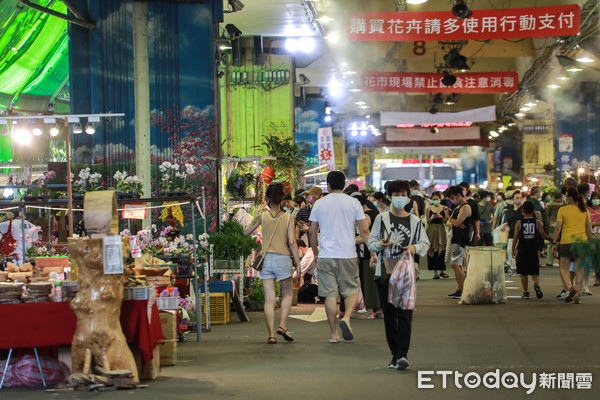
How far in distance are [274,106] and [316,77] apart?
20.8 feet

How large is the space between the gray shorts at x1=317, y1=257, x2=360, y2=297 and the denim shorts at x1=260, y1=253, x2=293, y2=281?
0.54 meters

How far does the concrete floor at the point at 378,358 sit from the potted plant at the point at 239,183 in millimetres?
4178

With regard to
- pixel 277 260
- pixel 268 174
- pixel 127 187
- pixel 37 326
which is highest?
pixel 268 174

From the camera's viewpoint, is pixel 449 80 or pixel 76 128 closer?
pixel 76 128

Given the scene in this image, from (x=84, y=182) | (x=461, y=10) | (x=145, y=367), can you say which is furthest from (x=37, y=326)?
(x=461, y=10)

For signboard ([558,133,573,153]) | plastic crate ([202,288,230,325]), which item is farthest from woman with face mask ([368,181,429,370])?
signboard ([558,133,573,153])

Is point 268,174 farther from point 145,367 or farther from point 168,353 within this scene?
point 145,367

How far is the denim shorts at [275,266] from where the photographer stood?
9.31 m

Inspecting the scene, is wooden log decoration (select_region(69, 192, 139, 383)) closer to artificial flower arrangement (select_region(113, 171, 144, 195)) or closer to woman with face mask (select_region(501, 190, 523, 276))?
artificial flower arrangement (select_region(113, 171, 144, 195))

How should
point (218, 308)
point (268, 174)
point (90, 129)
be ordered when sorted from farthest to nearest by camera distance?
1. point (268, 174)
2. point (90, 129)
3. point (218, 308)

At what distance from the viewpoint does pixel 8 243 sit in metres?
12.5

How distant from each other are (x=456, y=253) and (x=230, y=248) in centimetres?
365

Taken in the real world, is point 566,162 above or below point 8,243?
above

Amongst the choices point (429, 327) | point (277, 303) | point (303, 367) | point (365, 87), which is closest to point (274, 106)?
point (365, 87)
